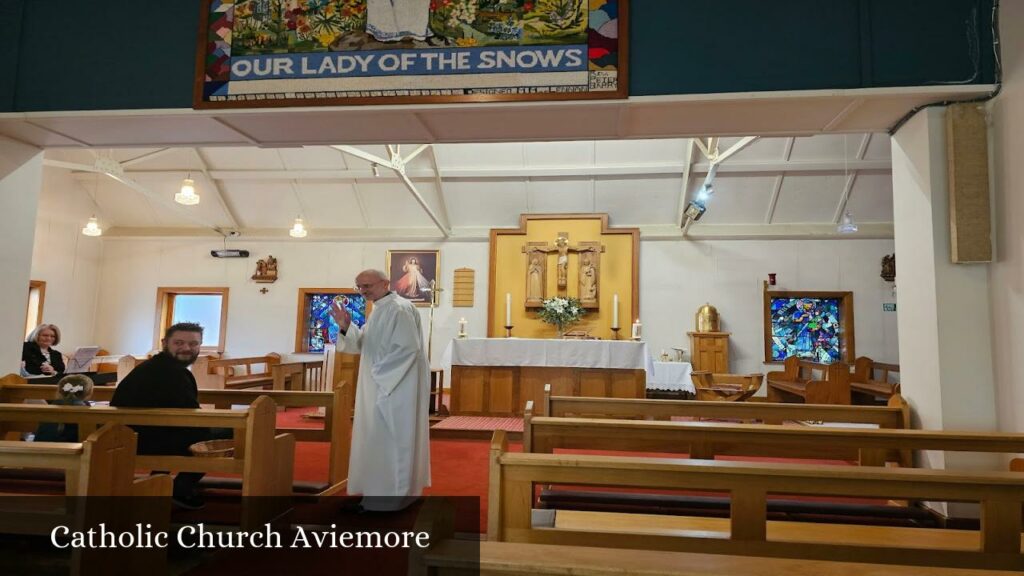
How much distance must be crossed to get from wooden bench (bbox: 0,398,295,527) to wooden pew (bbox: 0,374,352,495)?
2.89 feet

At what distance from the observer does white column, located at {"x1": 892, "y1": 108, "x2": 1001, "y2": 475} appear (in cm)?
327

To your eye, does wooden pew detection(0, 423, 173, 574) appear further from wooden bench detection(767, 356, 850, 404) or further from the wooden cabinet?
the wooden cabinet

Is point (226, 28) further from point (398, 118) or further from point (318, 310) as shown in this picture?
point (318, 310)

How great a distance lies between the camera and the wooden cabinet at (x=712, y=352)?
964cm

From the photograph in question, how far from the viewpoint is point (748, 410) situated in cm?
372

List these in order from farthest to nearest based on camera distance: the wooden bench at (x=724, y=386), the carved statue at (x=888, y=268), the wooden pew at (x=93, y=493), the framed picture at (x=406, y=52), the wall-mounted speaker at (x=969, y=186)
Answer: the carved statue at (x=888, y=268) < the wooden bench at (x=724, y=386) < the framed picture at (x=406, y=52) < the wall-mounted speaker at (x=969, y=186) < the wooden pew at (x=93, y=493)

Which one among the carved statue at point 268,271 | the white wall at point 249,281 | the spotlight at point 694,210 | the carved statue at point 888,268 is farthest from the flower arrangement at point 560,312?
the carved statue at point 268,271

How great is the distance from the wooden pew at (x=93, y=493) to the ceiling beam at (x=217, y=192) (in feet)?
29.9

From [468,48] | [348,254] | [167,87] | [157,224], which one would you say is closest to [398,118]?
[468,48]

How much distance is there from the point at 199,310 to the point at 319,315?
2.64 meters

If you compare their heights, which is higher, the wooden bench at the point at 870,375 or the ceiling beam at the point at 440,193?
the ceiling beam at the point at 440,193

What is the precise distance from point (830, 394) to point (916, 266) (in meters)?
3.42

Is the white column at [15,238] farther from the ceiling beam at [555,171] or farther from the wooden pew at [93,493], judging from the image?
the ceiling beam at [555,171]

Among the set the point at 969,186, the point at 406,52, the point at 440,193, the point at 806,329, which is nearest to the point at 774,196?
the point at 806,329
